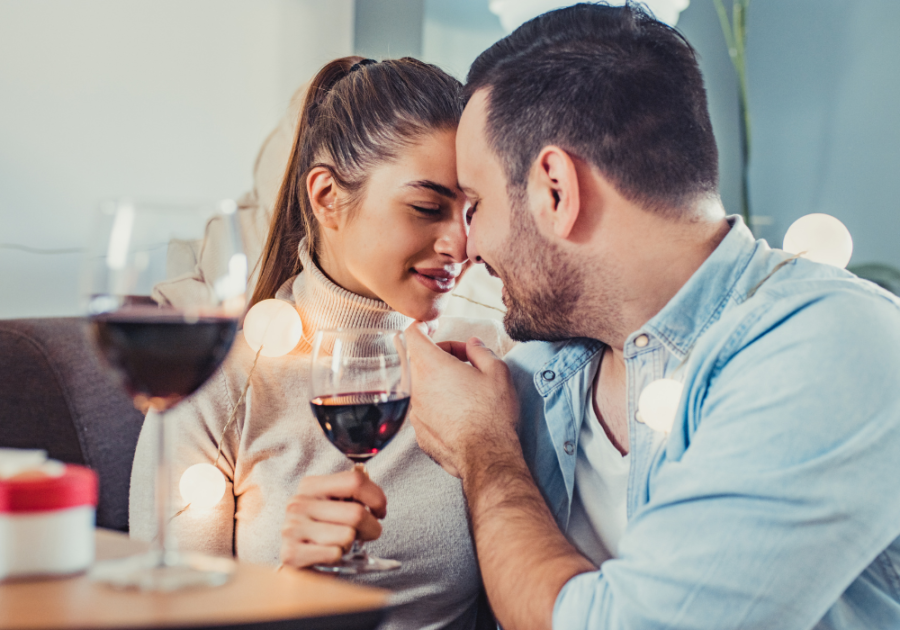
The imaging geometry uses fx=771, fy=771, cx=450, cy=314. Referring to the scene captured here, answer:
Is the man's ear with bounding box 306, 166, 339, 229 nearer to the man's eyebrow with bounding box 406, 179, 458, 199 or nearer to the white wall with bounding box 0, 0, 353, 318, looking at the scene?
the man's eyebrow with bounding box 406, 179, 458, 199

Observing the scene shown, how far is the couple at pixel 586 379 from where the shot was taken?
763 mm

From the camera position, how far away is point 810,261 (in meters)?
1.01

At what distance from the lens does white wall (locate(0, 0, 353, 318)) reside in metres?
1.61

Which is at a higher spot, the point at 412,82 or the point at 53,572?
the point at 412,82

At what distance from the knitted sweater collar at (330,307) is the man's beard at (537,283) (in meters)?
0.27

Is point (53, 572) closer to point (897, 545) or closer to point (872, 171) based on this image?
point (897, 545)

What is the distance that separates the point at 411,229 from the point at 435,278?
4.3 inches

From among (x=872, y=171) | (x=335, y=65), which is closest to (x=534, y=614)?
(x=335, y=65)

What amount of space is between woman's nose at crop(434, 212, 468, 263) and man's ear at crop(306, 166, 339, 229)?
0.67ft

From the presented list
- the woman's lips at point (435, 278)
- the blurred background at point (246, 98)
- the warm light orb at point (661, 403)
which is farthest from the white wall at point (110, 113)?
the warm light orb at point (661, 403)

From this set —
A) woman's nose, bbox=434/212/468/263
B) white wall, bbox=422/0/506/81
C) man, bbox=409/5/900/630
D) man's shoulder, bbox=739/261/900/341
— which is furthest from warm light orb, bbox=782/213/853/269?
white wall, bbox=422/0/506/81

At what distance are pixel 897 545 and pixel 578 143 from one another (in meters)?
0.63

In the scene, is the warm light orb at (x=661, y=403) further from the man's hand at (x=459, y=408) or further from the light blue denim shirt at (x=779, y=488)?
the man's hand at (x=459, y=408)

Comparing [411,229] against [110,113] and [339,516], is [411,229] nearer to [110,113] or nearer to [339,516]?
[339,516]
